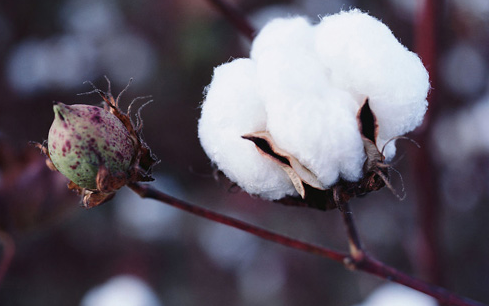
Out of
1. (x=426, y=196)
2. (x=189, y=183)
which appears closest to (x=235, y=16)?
(x=426, y=196)

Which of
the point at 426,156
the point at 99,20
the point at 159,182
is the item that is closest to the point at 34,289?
the point at 159,182

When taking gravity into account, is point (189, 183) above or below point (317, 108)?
below

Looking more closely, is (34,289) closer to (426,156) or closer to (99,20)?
(99,20)

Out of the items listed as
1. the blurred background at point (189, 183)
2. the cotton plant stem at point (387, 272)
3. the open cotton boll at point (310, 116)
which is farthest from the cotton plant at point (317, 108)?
the blurred background at point (189, 183)

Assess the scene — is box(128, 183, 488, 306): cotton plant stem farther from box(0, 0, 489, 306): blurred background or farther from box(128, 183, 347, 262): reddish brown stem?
box(0, 0, 489, 306): blurred background

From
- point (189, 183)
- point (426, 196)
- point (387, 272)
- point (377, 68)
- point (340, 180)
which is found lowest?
point (189, 183)

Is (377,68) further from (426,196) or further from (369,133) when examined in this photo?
(426,196)

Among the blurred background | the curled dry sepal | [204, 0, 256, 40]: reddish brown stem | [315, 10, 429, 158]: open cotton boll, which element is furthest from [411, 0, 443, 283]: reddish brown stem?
the blurred background
